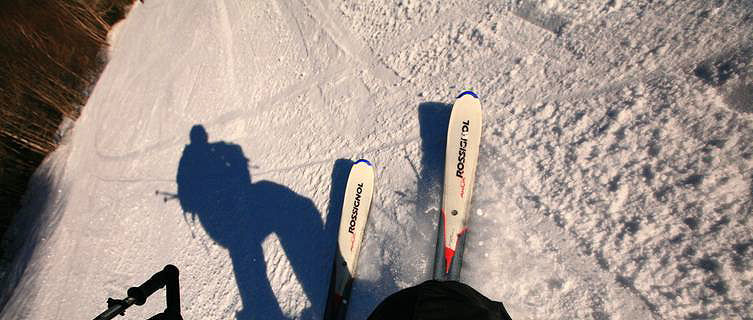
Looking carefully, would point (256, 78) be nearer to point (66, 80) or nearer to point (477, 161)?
point (477, 161)

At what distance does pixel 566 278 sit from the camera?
7.15 feet

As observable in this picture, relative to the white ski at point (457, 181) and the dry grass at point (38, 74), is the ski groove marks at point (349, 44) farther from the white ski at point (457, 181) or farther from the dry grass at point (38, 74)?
the dry grass at point (38, 74)

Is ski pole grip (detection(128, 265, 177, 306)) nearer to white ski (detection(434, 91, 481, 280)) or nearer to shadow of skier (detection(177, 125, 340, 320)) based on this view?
shadow of skier (detection(177, 125, 340, 320))

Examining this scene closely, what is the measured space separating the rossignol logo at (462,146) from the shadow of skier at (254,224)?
1249 millimetres

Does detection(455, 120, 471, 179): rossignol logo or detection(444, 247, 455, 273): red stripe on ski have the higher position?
detection(455, 120, 471, 179): rossignol logo

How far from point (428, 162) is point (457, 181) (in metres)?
0.37

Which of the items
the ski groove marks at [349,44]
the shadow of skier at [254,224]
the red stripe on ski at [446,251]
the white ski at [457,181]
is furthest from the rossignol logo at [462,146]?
the shadow of skier at [254,224]

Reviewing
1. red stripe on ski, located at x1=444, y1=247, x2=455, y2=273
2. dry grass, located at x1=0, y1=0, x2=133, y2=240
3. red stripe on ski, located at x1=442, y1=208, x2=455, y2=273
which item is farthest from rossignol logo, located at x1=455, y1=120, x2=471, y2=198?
dry grass, located at x1=0, y1=0, x2=133, y2=240

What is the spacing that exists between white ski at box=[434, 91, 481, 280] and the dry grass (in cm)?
756

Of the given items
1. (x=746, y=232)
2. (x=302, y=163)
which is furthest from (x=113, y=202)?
(x=746, y=232)

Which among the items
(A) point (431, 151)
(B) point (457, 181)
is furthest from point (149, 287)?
(A) point (431, 151)

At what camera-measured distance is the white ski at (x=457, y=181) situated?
249 cm

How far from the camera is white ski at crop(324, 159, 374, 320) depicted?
286cm

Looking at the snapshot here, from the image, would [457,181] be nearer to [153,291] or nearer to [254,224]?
[153,291]
